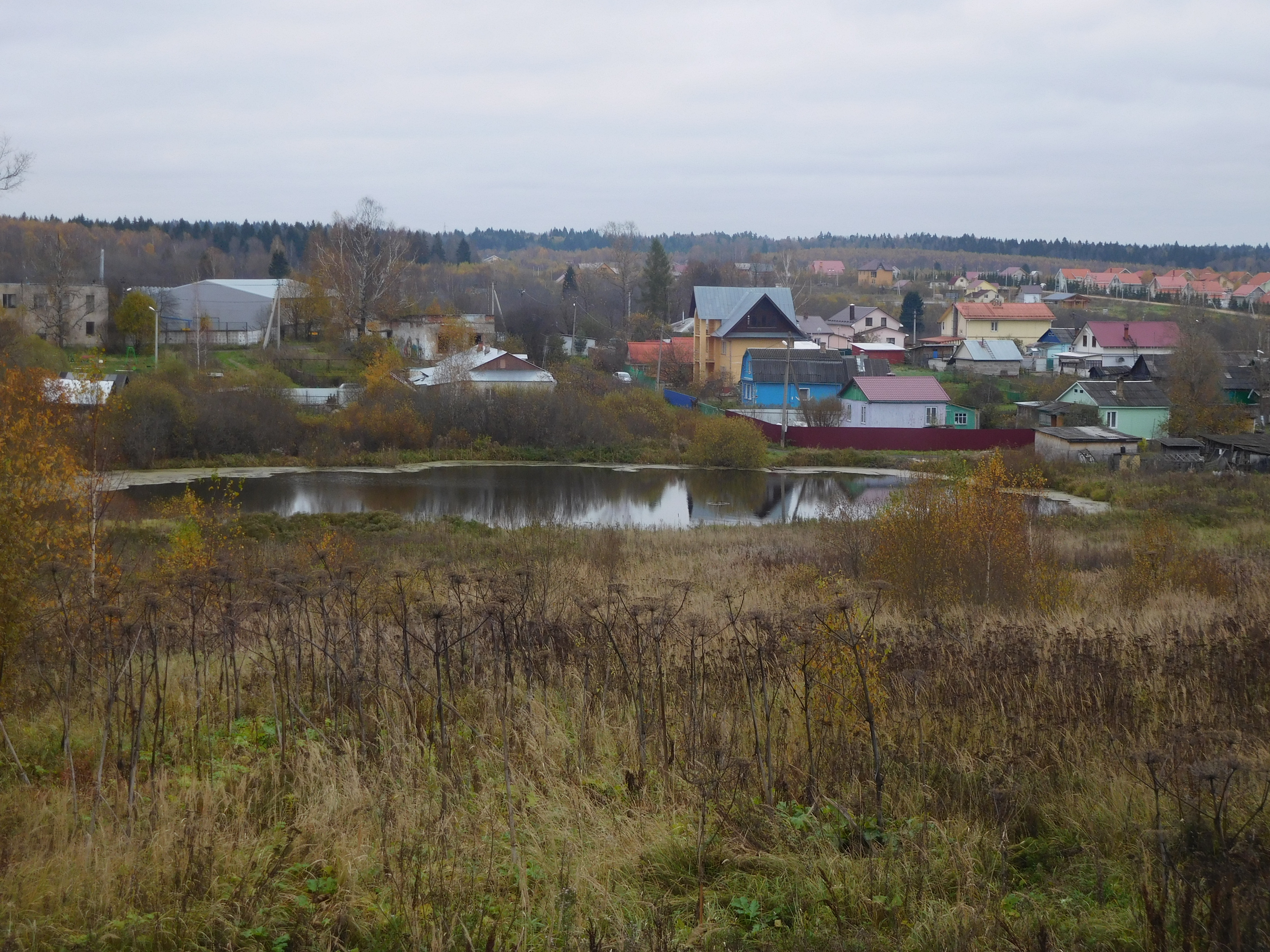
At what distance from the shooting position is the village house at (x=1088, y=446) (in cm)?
3216

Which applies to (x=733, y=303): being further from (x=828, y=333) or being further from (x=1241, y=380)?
(x=1241, y=380)

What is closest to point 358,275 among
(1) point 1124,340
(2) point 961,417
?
(2) point 961,417

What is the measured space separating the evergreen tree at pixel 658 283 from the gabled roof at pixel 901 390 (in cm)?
2986

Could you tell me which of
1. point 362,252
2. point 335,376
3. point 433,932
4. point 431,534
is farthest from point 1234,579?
point 362,252

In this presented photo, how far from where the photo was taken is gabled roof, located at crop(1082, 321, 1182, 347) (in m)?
55.0

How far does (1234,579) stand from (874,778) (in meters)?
9.49

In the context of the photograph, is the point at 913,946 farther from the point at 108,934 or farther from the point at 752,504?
the point at 752,504

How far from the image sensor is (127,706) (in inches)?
160

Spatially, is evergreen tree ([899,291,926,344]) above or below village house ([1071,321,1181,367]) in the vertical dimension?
above

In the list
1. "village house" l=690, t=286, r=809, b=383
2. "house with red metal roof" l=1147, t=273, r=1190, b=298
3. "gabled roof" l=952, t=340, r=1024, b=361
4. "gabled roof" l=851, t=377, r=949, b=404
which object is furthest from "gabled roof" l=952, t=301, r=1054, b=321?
"house with red metal roof" l=1147, t=273, r=1190, b=298

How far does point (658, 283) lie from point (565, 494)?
43.9m

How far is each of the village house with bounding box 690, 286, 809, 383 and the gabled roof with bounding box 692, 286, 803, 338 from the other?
0.03 m

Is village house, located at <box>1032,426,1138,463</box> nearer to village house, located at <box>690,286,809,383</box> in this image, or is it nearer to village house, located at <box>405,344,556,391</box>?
village house, located at <box>690,286,809,383</box>

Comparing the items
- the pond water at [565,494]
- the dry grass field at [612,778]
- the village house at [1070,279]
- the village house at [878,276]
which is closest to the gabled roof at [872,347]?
the pond water at [565,494]
